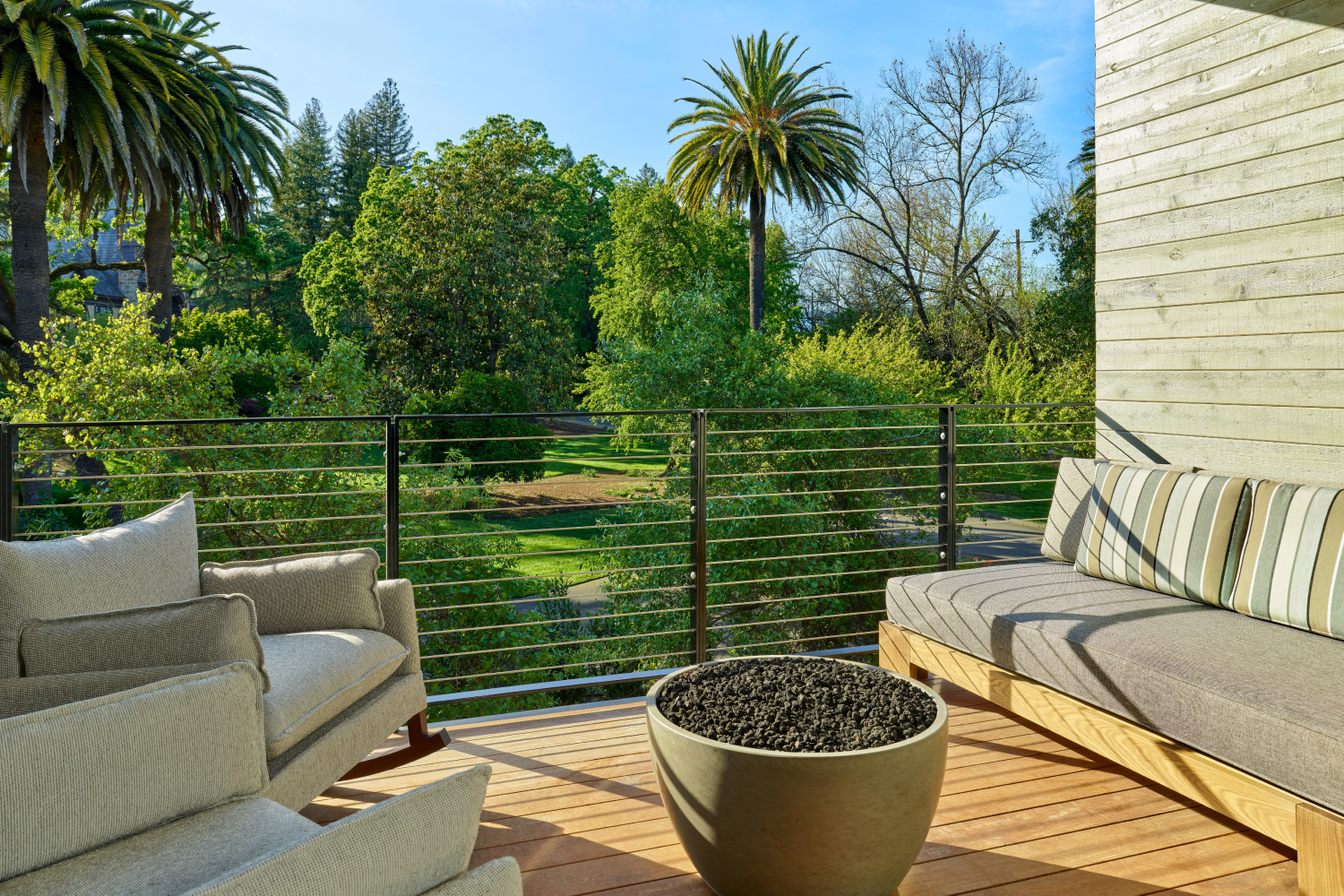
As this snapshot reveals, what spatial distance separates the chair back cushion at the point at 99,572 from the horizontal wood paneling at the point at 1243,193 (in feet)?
11.3

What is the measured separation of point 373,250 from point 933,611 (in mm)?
14593

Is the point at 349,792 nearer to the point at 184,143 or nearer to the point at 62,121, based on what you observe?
the point at 62,121

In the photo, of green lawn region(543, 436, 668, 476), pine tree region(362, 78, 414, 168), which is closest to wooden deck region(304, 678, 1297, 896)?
green lawn region(543, 436, 668, 476)

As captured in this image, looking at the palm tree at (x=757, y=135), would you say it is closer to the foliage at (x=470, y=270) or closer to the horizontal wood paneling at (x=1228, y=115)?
the foliage at (x=470, y=270)

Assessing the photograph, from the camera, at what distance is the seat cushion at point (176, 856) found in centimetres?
105

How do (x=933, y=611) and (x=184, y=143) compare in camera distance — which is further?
(x=184, y=143)

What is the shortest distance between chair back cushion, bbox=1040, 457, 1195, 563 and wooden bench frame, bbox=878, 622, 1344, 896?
2.13 feet

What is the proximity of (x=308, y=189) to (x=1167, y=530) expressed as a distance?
27.9 metres

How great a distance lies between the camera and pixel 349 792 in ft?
8.00

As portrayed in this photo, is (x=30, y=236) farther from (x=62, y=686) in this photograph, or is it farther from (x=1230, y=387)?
(x=1230, y=387)

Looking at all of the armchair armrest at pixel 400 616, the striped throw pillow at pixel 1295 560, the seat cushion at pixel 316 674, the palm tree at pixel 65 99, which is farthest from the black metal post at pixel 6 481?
the palm tree at pixel 65 99

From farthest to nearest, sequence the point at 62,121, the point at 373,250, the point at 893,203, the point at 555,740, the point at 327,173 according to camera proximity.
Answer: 1. the point at 327,173
2. the point at 893,203
3. the point at 373,250
4. the point at 62,121
5. the point at 555,740

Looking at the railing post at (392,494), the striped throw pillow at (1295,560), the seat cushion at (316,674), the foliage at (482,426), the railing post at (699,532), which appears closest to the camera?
the seat cushion at (316,674)

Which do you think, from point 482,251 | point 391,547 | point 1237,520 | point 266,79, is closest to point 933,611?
point 1237,520
